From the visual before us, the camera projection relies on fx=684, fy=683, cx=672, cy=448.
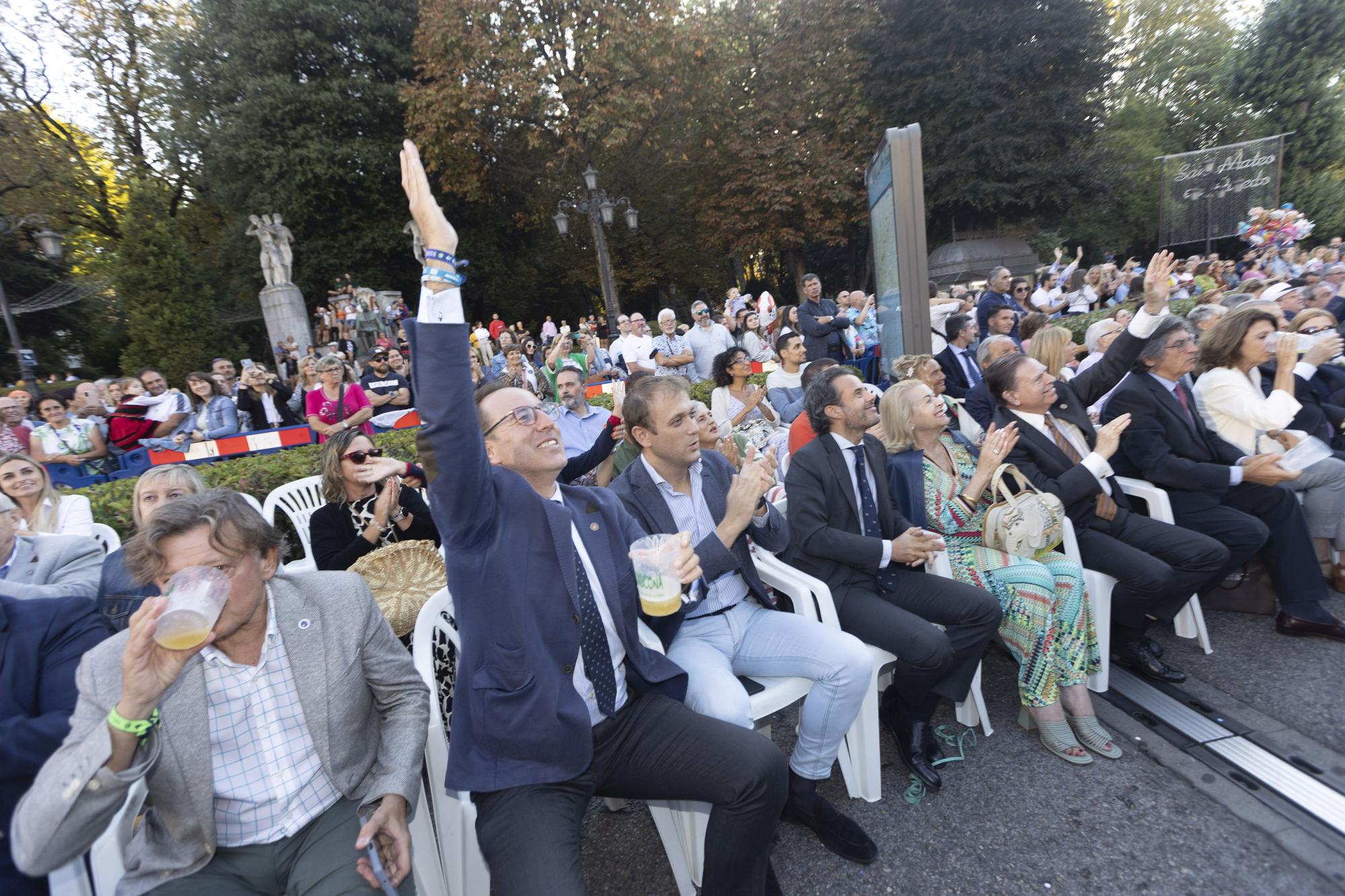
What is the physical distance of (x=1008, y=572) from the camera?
9.86 ft

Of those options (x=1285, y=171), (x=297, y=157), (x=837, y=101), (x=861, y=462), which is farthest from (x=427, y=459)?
(x=1285, y=171)

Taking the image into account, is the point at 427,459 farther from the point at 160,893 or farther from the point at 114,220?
the point at 114,220

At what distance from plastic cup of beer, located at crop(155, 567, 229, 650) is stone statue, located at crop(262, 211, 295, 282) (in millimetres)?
21212

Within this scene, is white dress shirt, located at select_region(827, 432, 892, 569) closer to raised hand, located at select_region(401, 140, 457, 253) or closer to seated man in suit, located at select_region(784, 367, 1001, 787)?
seated man in suit, located at select_region(784, 367, 1001, 787)

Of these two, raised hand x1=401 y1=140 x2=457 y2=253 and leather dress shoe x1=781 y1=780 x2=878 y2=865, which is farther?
leather dress shoe x1=781 y1=780 x2=878 y2=865

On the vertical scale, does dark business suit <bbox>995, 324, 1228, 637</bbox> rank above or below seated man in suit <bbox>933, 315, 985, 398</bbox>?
below

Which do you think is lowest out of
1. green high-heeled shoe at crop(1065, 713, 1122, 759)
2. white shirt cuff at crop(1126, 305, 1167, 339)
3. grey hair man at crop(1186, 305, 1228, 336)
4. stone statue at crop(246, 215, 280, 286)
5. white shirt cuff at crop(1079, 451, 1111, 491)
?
green high-heeled shoe at crop(1065, 713, 1122, 759)

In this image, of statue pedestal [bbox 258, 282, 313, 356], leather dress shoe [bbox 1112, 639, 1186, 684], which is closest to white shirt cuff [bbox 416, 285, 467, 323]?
leather dress shoe [bbox 1112, 639, 1186, 684]

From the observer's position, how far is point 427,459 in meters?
1.65

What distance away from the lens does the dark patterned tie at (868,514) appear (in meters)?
2.93

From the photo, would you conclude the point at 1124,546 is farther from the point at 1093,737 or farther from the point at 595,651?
the point at 595,651

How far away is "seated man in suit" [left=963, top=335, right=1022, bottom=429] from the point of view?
449 centimetres

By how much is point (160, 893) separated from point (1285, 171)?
123ft

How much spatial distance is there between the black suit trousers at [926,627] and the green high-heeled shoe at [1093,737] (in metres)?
0.46
